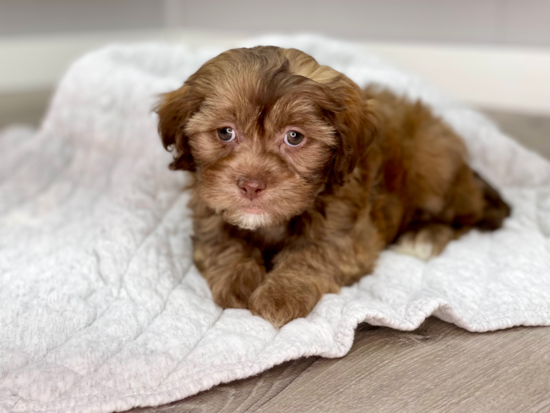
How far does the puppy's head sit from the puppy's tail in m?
0.87

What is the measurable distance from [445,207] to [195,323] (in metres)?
1.15

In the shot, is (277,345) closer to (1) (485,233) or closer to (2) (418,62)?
(1) (485,233)

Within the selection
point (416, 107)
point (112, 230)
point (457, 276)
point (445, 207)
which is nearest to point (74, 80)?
point (112, 230)

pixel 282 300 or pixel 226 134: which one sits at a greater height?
pixel 226 134

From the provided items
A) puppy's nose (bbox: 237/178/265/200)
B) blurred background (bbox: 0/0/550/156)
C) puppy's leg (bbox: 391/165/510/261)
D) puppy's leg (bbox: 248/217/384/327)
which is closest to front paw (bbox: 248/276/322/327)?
puppy's leg (bbox: 248/217/384/327)

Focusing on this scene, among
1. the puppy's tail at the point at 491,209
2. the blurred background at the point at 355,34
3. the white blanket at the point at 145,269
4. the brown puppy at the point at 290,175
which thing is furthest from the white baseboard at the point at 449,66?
the brown puppy at the point at 290,175

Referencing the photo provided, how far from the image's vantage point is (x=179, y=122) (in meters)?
1.77

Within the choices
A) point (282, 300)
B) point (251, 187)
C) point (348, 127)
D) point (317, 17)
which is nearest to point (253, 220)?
point (251, 187)

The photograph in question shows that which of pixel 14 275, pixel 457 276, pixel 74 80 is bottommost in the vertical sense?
pixel 14 275

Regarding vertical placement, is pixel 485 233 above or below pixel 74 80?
below

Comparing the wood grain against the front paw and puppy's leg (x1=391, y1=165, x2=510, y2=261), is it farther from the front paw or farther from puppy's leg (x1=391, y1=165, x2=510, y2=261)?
puppy's leg (x1=391, y1=165, x2=510, y2=261)

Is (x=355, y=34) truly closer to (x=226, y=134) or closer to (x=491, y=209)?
(x=491, y=209)

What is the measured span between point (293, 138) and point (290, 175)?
11 centimetres

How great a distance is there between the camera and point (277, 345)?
151 centimetres
